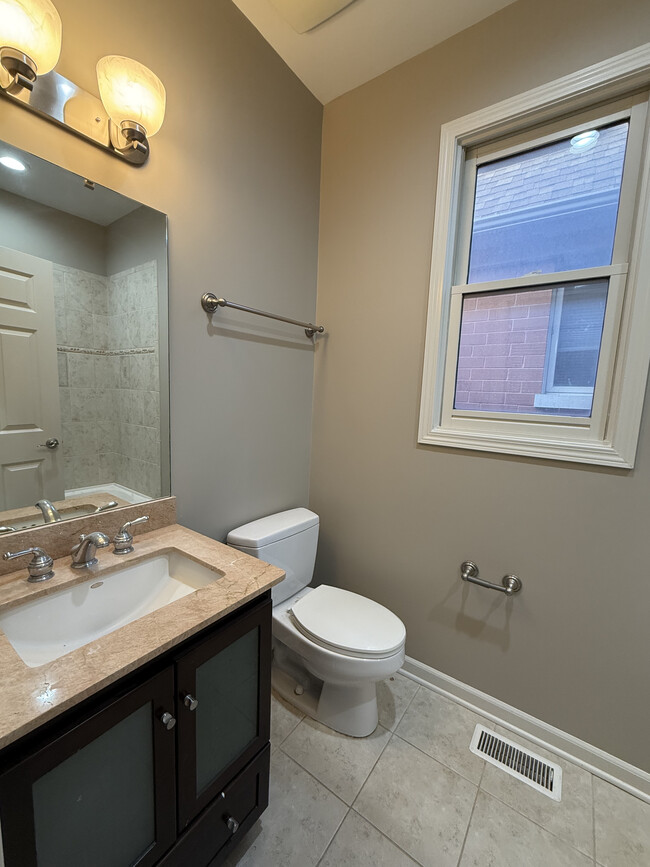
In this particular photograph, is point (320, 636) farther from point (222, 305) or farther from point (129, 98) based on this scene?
point (129, 98)

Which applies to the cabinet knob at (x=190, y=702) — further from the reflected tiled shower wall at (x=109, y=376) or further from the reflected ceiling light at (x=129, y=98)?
the reflected ceiling light at (x=129, y=98)

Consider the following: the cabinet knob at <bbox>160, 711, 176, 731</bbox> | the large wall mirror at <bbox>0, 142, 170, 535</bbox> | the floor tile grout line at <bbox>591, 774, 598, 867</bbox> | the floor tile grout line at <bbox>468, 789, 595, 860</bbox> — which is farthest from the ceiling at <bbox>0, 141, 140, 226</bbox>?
the floor tile grout line at <bbox>591, 774, 598, 867</bbox>

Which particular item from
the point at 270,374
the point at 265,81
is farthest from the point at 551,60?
the point at 270,374

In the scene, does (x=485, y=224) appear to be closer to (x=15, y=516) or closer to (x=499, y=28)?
(x=499, y=28)

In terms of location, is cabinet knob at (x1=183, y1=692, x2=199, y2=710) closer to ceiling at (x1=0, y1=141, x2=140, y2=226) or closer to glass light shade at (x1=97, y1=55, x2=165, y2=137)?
ceiling at (x1=0, y1=141, x2=140, y2=226)

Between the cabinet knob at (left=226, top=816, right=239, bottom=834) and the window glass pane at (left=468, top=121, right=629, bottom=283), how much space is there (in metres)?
1.96

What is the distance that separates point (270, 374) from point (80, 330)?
2.45ft

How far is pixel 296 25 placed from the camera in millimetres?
1270

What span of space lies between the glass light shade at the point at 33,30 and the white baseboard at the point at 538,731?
7.81 feet

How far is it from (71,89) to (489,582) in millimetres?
2073

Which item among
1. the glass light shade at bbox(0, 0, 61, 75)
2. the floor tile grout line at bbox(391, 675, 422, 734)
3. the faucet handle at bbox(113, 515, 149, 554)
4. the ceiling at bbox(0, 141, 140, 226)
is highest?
the glass light shade at bbox(0, 0, 61, 75)

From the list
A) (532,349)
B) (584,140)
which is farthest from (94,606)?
(584,140)

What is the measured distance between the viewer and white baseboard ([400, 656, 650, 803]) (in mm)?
1216

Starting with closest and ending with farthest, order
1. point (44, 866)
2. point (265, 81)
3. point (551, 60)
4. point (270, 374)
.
Result: 1. point (44, 866)
2. point (551, 60)
3. point (265, 81)
4. point (270, 374)
